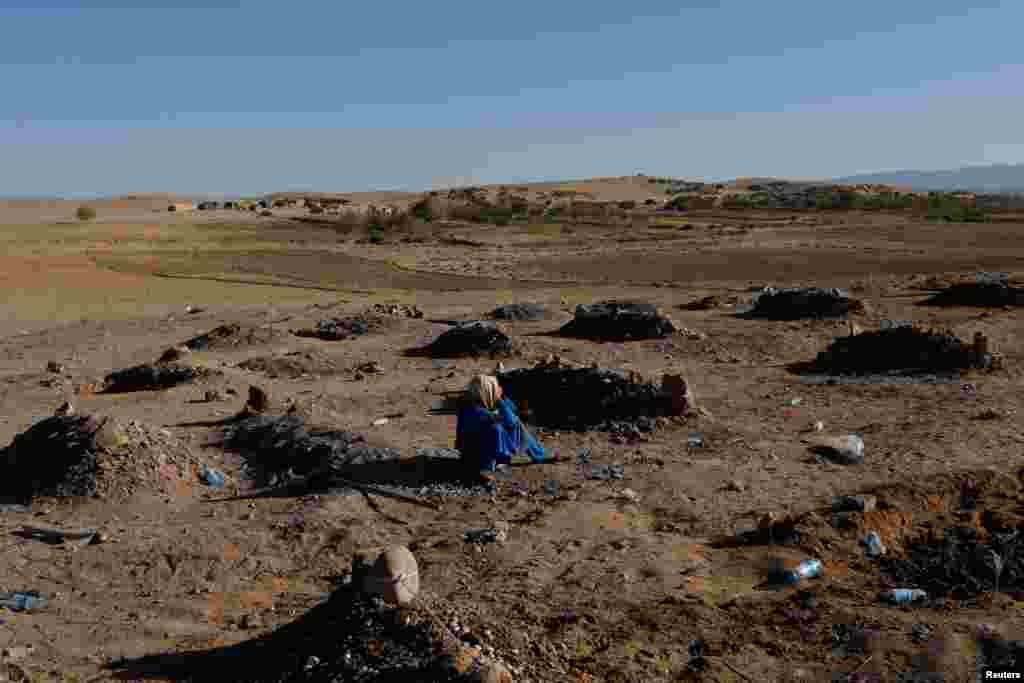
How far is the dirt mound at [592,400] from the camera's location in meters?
9.77

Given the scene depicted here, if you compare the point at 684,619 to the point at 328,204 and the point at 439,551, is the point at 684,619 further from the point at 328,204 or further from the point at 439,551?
A: the point at 328,204

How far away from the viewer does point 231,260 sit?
117 feet

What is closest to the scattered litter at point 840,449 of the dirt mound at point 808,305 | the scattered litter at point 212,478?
the scattered litter at point 212,478

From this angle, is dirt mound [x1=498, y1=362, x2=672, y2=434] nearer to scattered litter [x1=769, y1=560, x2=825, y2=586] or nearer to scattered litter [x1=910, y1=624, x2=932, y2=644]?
scattered litter [x1=769, y1=560, x2=825, y2=586]

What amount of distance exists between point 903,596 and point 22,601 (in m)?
5.23

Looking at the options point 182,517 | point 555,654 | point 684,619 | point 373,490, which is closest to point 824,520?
point 684,619

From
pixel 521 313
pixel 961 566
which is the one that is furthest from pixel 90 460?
pixel 521 313

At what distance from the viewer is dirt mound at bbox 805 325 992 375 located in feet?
39.1

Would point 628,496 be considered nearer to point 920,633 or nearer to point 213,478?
point 920,633

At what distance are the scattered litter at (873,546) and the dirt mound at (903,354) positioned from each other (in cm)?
599

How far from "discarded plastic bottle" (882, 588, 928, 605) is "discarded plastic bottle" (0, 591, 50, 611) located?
502 centimetres

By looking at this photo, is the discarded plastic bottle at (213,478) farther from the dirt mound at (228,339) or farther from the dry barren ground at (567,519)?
the dirt mound at (228,339)

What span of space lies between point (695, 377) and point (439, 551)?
259 inches

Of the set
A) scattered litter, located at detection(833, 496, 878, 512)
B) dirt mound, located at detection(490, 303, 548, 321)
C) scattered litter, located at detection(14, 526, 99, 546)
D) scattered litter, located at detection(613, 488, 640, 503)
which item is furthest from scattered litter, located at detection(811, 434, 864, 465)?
dirt mound, located at detection(490, 303, 548, 321)
